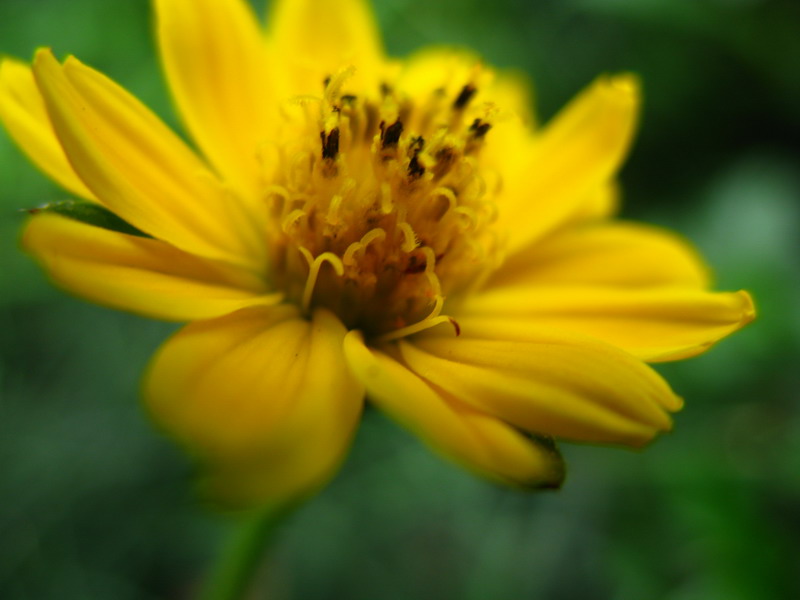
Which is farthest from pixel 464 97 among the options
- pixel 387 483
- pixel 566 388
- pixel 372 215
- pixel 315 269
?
pixel 387 483

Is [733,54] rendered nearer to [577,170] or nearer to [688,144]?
[688,144]

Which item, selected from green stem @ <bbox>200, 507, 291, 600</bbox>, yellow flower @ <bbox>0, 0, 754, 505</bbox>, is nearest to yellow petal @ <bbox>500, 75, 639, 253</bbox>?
yellow flower @ <bbox>0, 0, 754, 505</bbox>

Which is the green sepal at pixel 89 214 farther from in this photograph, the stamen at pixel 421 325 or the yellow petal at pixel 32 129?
the stamen at pixel 421 325

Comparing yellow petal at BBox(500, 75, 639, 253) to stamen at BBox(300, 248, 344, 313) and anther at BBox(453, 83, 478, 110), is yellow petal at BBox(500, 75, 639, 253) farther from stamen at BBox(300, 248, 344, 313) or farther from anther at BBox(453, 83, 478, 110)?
stamen at BBox(300, 248, 344, 313)

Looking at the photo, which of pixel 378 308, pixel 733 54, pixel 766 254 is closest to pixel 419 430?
pixel 378 308

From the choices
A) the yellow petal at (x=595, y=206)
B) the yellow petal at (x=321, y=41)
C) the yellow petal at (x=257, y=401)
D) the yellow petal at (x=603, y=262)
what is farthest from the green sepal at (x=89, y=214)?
the yellow petal at (x=595, y=206)

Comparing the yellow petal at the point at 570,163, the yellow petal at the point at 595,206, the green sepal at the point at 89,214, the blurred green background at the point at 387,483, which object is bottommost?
the blurred green background at the point at 387,483
